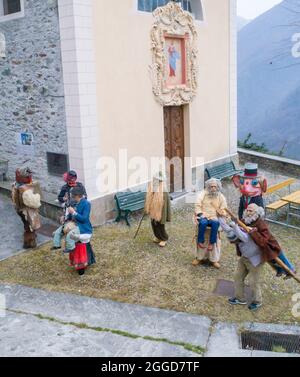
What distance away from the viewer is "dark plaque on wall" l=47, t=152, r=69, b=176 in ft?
31.4

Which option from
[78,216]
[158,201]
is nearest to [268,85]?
[158,201]

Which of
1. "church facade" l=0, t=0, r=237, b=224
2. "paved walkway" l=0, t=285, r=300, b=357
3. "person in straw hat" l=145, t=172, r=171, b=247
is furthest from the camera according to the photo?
"church facade" l=0, t=0, r=237, b=224

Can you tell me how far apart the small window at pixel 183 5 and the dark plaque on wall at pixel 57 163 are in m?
3.84

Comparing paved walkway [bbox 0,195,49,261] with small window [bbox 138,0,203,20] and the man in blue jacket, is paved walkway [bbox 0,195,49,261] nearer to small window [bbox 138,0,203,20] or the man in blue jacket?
the man in blue jacket

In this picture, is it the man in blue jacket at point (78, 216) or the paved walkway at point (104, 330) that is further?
the man in blue jacket at point (78, 216)

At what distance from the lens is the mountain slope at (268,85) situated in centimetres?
3947

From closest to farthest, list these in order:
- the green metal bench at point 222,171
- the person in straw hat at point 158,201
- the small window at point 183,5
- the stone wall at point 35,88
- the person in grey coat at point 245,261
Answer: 1. the person in grey coat at point 245,261
2. the person in straw hat at point 158,201
3. the stone wall at point 35,88
4. the small window at point 183,5
5. the green metal bench at point 222,171

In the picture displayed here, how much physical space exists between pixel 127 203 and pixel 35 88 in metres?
3.29

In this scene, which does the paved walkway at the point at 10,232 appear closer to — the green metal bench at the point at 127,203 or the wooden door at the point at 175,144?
the green metal bench at the point at 127,203

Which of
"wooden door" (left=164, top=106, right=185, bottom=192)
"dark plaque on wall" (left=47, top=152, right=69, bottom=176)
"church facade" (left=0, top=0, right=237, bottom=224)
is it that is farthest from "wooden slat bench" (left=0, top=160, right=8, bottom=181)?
"wooden door" (left=164, top=106, right=185, bottom=192)

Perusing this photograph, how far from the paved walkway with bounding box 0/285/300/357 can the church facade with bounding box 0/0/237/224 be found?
348 cm

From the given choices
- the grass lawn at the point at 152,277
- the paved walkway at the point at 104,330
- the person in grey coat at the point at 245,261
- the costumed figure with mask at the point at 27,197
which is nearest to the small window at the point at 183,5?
the costumed figure with mask at the point at 27,197

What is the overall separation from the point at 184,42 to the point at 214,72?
5.60 ft

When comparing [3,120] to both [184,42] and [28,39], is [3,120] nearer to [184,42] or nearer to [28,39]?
[28,39]
